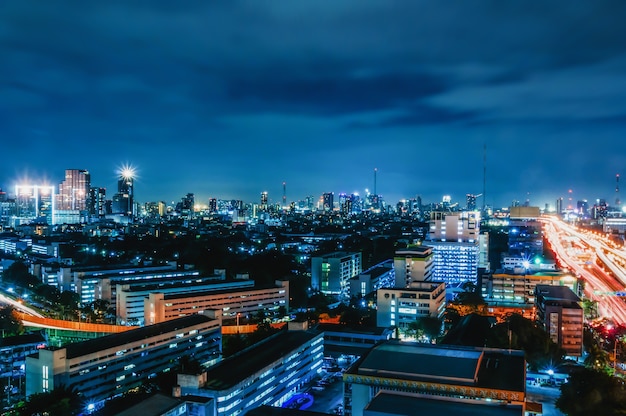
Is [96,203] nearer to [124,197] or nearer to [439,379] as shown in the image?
[124,197]

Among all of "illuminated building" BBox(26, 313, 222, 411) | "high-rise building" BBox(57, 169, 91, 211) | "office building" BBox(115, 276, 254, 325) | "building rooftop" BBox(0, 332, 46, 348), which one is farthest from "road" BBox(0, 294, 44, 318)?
"high-rise building" BBox(57, 169, 91, 211)

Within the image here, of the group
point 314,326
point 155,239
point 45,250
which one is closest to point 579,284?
point 314,326

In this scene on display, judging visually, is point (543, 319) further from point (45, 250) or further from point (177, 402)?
point (45, 250)

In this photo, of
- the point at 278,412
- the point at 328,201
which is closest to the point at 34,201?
the point at 328,201

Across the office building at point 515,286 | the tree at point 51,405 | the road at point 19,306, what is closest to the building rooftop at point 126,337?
the tree at point 51,405

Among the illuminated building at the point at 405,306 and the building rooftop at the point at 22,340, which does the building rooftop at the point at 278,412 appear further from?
the building rooftop at the point at 22,340
